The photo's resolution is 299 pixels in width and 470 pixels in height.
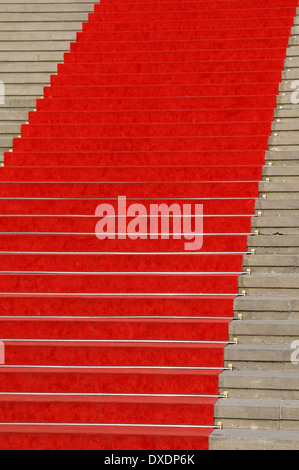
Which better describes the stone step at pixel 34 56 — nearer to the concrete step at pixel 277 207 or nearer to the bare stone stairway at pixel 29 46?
the bare stone stairway at pixel 29 46

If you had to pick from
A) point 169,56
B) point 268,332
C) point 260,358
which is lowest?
point 260,358

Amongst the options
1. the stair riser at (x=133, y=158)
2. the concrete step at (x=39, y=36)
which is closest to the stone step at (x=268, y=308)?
the stair riser at (x=133, y=158)

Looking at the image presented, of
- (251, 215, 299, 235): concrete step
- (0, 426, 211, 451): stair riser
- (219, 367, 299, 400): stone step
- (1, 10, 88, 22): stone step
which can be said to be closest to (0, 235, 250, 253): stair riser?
(251, 215, 299, 235): concrete step

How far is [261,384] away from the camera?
154 inches

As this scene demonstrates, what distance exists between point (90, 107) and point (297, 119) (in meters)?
Result: 1.32

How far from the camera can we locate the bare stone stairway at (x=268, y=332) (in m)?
3.78

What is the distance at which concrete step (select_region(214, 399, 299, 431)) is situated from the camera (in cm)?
378

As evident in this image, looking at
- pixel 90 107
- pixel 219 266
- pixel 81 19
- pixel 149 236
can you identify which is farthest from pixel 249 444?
pixel 81 19

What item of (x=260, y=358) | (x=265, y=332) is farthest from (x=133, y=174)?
(x=260, y=358)

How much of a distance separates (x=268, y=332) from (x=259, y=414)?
0.45 metres

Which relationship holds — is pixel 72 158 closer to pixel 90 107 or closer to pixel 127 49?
pixel 90 107

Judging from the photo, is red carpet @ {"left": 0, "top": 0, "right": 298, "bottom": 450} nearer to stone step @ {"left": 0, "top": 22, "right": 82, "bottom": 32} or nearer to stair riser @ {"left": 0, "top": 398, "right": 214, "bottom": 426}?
stair riser @ {"left": 0, "top": 398, "right": 214, "bottom": 426}

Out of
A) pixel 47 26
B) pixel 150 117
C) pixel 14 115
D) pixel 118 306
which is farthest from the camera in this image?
pixel 47 26

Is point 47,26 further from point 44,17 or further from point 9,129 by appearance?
point 9,129
